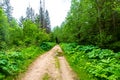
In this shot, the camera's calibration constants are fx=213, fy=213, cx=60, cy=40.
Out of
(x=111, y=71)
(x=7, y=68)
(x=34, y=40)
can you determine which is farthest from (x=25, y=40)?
(x=111, y=71)

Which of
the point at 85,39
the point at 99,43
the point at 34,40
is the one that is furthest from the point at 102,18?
the point at 34,40

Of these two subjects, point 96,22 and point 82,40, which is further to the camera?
point 82,40

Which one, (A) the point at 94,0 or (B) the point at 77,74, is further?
(A) the point at 94,0

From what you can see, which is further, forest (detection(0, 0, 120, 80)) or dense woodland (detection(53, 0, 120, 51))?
dense woodland (detection(53, 0, 120, 51))

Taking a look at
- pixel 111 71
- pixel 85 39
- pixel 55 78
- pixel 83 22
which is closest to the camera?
pixel 111 71

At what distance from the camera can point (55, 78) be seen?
38.5 ft

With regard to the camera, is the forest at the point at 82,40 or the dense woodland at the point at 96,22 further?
the dense woodland at the point at 96,22

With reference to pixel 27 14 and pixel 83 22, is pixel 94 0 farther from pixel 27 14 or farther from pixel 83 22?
pixel 27 14

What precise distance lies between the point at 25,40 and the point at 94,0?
35.2ft

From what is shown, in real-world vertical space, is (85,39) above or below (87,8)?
below

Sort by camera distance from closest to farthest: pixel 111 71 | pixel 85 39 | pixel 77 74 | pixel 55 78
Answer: pixel 111 71 < pixel 55 78 < pixel 77 74 < pixel 85 39

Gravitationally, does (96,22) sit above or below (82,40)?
above

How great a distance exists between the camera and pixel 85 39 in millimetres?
36312

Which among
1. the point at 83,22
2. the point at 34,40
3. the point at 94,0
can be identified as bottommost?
the point at 34,40
